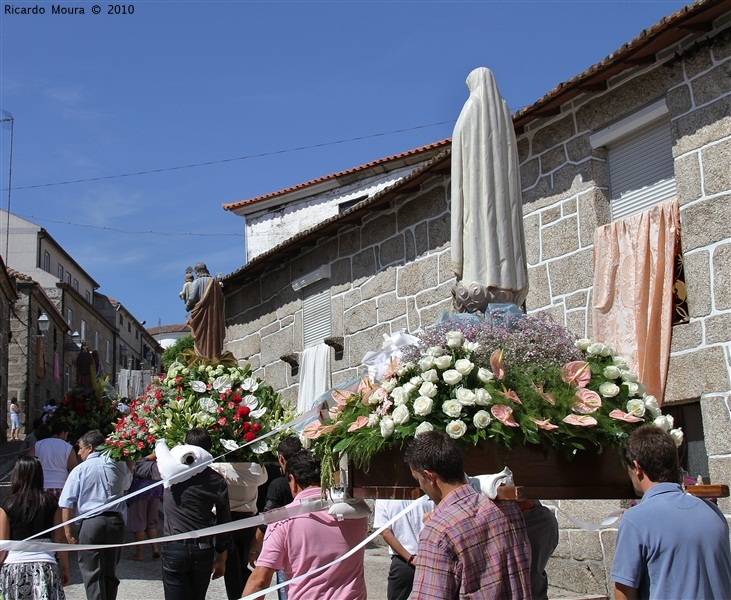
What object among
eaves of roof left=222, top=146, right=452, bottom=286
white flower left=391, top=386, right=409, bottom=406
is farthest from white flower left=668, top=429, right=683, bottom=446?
eaves of roof left=222, top=146, right=452, bottom=286

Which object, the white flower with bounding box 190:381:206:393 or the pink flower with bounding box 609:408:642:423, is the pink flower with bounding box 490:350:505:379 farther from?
the white flower with bounding box 190:381:206:393

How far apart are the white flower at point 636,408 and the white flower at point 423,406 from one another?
2.64ft

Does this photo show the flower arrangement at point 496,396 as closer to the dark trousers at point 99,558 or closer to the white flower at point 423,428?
the white flower at point 423,428

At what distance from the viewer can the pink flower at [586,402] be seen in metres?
3.41

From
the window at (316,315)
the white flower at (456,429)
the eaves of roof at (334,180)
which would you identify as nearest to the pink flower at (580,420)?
the white flower at (456,429)

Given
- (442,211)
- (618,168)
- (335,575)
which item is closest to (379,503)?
(335,575)

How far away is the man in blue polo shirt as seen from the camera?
118 inches

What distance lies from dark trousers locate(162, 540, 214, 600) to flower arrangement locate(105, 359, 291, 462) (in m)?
1.08

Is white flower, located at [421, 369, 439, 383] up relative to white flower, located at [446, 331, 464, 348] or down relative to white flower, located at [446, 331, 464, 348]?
down

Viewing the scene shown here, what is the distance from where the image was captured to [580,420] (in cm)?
332

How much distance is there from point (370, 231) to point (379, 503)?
23.2 feet

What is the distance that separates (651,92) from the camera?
8.30m

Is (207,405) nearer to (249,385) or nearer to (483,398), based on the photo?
(249,385)

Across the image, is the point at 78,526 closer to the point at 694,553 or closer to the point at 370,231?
the point at 694,553
